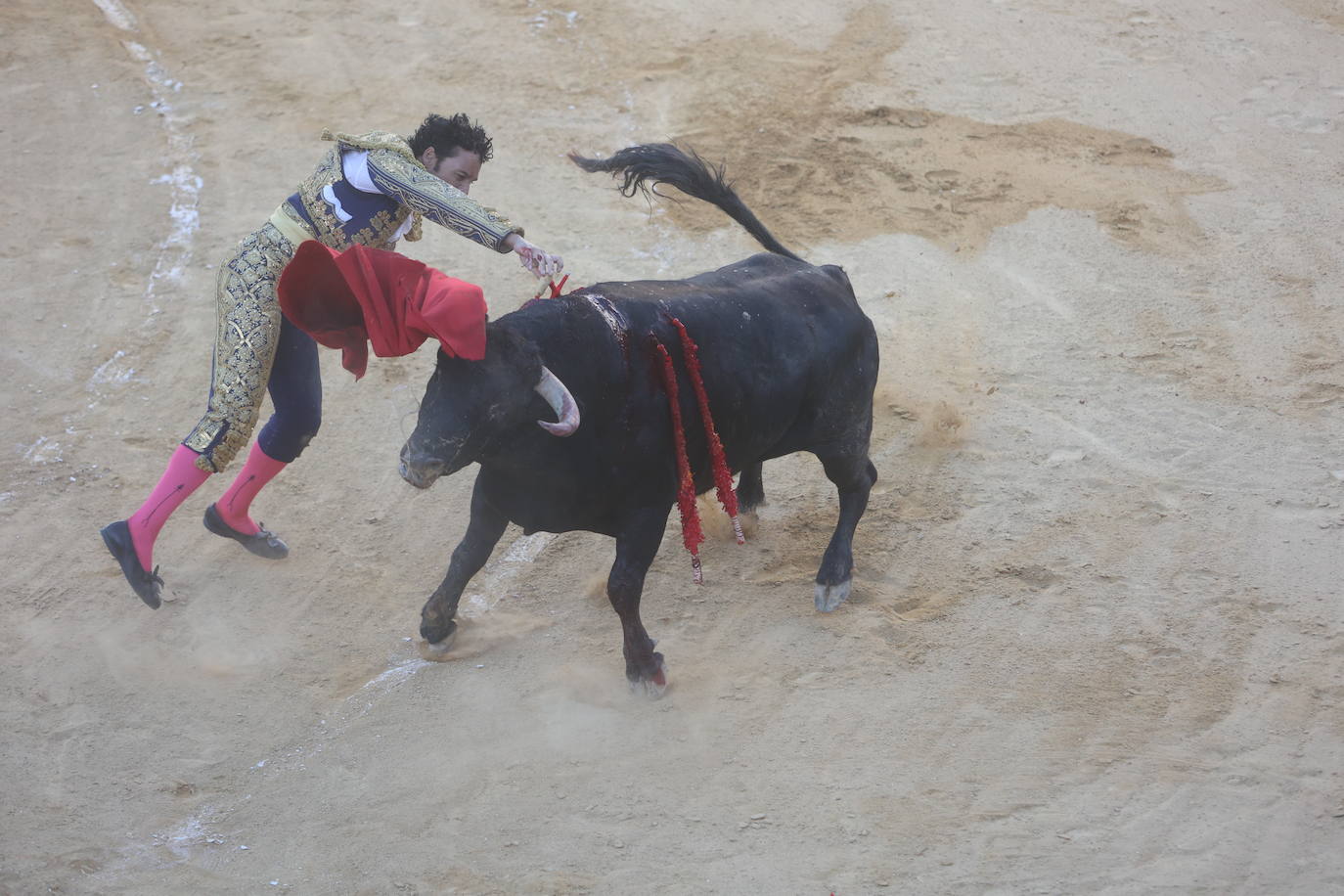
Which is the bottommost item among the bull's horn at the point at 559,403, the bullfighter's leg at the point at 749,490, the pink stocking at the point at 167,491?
the bullfighter's leg at the point at 749,490

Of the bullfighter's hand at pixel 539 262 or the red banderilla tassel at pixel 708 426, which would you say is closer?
the bullfighter's hand at pixel 539 262

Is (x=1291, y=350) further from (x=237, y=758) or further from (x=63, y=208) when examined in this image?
(x=63, y=208)

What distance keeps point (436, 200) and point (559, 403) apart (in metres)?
0.87

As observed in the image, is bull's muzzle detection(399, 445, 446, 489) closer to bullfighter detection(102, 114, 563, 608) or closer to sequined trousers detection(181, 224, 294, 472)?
bullfighter detection(102, 114, 563, 608)

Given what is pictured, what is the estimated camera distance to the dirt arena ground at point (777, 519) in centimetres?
376

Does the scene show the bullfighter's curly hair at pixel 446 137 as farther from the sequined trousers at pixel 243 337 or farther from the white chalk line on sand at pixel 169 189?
the white chalk line on sand at pixel 169 189

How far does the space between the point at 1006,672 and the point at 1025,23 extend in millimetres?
6875

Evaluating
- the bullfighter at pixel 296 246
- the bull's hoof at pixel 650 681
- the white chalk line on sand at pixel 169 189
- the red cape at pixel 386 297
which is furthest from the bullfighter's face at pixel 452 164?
the white chalk line on sand at pixel 169 189

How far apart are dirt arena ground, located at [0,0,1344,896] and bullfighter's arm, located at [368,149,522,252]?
162 centimetres

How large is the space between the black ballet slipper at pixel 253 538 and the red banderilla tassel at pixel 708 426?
2.02 meters

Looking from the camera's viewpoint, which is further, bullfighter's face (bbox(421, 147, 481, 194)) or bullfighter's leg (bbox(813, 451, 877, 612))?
bullfighter's leg (bbox(813, 451, 877, 612))

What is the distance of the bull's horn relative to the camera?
11.7 ft

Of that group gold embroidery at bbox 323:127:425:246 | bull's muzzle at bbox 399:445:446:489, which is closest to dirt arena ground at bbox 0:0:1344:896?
bull's muzzle at bbox 399:445:446:489

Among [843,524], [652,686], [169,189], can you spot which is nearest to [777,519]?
[843,524]
